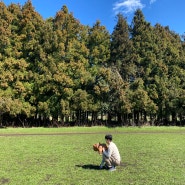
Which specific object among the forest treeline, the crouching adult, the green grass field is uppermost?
the forest treeline

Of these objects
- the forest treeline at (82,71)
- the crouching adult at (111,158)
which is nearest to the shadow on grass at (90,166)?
the crouching adult at (111,158)

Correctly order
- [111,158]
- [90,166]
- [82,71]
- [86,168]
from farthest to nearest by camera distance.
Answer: [82,71] → [90,166] → [86,168] → [111,158]

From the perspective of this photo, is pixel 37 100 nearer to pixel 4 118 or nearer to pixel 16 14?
pixel 4 118

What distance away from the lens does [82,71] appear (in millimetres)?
41938

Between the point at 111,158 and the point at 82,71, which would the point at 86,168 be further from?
the point at 82,71

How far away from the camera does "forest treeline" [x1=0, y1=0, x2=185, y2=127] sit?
1586 inches

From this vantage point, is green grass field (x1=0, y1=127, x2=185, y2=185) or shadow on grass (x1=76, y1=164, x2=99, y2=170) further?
shadow on grass (x1=76, y1=164, x2=99, y2=170)

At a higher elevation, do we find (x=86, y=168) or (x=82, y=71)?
(x=82, y=71)

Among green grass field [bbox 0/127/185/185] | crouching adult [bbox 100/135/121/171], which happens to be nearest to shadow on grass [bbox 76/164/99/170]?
green grass field [bbox 0/127/185/185]

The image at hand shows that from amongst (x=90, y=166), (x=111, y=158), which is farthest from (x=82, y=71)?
(x=111, y=158)

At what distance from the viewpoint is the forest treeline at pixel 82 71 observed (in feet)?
132

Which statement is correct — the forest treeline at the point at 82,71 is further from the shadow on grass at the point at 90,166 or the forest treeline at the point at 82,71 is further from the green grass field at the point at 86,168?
the shadow on grass at the point at 90,166

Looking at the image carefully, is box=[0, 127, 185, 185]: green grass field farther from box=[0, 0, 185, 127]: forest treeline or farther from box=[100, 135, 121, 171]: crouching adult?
box=[0, 0, 185, 127]: forest treeline

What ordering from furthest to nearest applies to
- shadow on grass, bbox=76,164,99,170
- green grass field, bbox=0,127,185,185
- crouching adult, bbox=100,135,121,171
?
shadow on grass, bbox=76,164,99,170, crouching adult, bbox=100,135,121,171, green grass field, bbox=0,127,185,185
